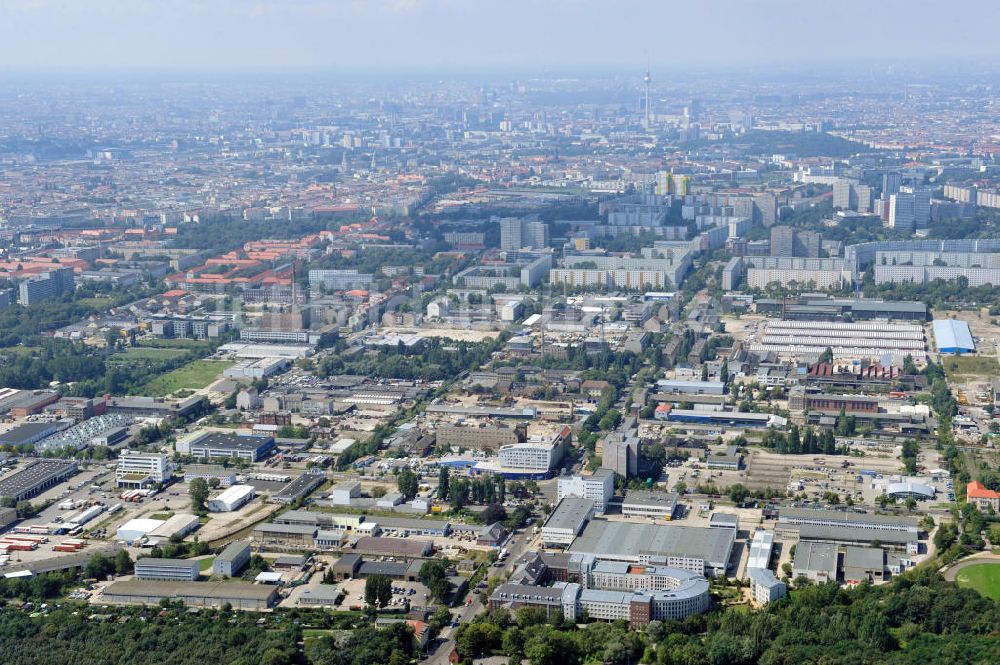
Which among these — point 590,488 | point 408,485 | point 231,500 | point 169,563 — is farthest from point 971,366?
point 169,563

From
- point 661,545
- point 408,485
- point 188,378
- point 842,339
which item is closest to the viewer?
point 661,545

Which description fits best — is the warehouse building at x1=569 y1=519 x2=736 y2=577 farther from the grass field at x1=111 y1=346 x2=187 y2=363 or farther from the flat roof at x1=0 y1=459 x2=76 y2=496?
the grass field at x1=111 y1=346 x2=187 y2=363

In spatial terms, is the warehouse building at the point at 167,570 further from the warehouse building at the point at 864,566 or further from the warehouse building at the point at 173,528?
the warehouse building at the point at 864,566

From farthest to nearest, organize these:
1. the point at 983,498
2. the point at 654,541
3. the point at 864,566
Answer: the point at 983,498
the point at 654,541
the point at 864,566

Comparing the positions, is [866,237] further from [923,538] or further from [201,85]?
[201,85]

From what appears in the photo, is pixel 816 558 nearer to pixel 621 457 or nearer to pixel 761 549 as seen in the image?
pixel 761 549

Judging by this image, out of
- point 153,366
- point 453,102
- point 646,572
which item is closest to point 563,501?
point 646,572

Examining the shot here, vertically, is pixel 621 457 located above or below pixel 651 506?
above

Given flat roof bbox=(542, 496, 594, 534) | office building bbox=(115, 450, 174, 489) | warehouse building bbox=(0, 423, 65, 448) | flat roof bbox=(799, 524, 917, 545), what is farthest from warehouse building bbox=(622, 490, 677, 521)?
warehouse building bbox=(0, 423, 65, 448)
